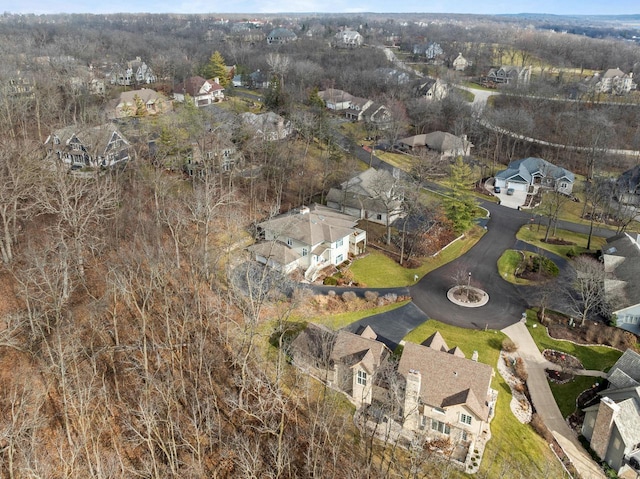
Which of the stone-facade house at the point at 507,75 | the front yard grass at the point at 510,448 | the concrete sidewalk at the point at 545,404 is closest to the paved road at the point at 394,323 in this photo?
the front yard grass at the point at 510,448

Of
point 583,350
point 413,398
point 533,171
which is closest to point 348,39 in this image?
point 533,171


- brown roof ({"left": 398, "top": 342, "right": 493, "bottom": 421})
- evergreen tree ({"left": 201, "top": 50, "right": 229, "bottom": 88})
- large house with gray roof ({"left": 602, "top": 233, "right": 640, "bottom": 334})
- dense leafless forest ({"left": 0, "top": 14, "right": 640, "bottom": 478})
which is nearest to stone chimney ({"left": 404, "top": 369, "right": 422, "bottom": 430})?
brown roof ({"left": 398, "top": 342, "right": 493, "bottom": 421})

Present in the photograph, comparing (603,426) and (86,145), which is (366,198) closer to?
(86,145)

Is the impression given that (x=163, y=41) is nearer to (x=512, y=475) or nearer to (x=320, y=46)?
(x=320, y=46)

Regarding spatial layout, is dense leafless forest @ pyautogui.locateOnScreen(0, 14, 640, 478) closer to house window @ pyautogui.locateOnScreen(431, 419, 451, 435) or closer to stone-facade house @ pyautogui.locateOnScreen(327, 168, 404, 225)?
house window @ pyautogui.locateOnScreen(431, 419, 451, 435)

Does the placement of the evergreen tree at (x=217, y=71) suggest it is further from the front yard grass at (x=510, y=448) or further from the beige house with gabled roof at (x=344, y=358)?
the front yard grass at (x=510, y=448)

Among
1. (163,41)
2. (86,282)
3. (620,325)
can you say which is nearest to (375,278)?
(620,325)

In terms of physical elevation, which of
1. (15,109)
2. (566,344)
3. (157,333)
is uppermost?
(15,109)
